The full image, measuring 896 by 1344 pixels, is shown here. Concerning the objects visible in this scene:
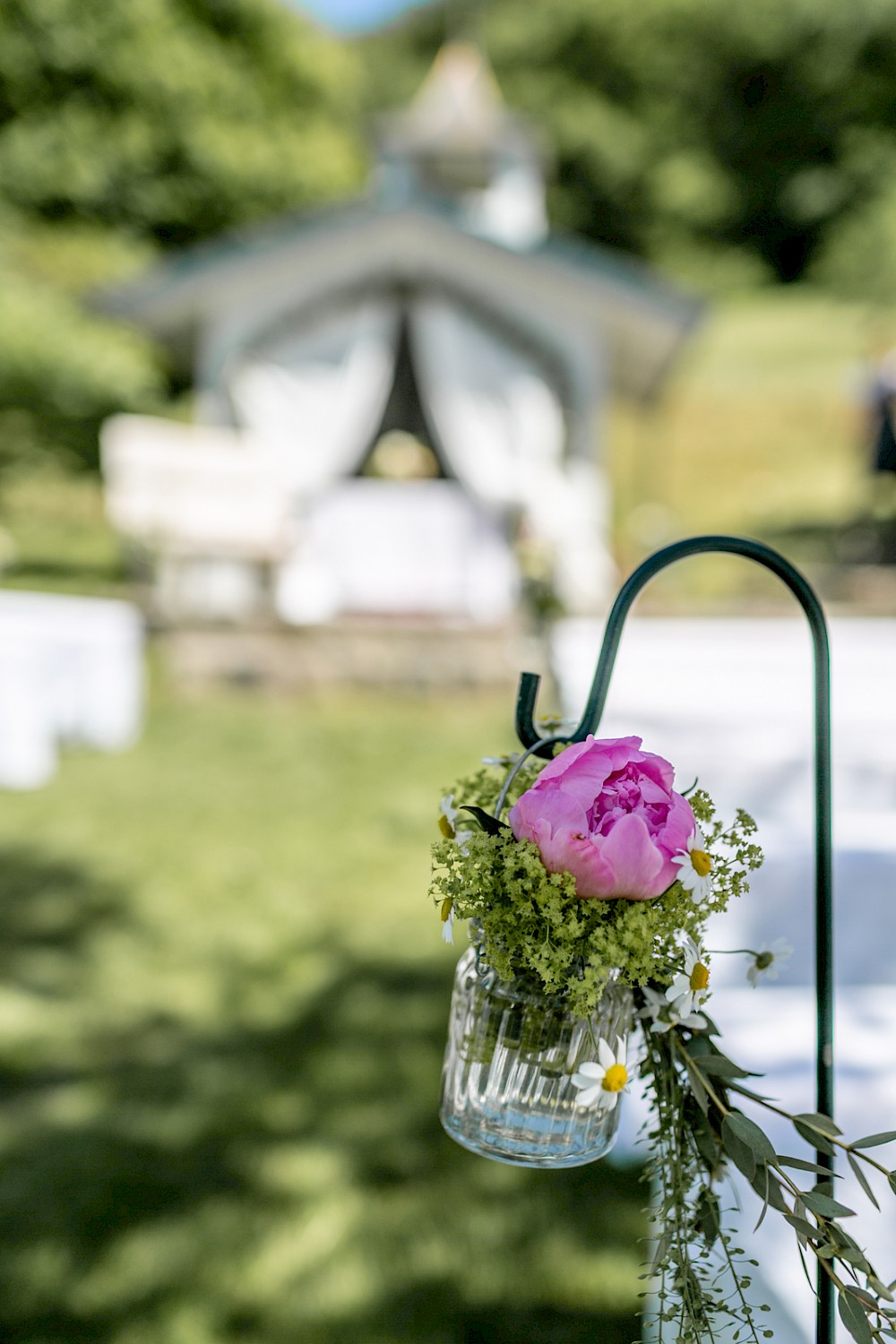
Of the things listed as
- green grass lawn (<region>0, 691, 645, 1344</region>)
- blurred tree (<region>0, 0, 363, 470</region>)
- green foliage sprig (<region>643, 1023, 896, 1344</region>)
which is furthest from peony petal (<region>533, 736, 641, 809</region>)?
blurred tree (<region>0, 0, 363, 470</region>)

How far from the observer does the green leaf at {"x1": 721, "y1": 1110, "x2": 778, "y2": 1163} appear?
2.60ft

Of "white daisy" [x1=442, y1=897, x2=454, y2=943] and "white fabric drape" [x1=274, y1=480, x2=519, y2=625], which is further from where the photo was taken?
"white fabric drape" [x1=274, y1=480, x2=519, y2=625]

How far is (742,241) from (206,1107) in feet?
111

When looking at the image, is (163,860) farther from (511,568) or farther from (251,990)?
(511,568)

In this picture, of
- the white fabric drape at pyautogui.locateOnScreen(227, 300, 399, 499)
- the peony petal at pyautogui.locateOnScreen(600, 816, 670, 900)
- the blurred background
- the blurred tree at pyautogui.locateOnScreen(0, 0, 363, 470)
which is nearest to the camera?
the peony petal at pyautogui.locateOnScreen(600, 816, 670, 900)

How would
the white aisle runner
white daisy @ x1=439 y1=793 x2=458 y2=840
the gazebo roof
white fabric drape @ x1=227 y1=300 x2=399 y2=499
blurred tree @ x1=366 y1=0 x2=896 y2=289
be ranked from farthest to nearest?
blurred tree @ x1=366 y1=0 x2=896 y2=289, white fabric drape @ x1=227 y1=300 x2=399 y2=499, the gazebo roof, the white aisle runner, white daisy @ x1=439 y1=793 x2=458 y2=840

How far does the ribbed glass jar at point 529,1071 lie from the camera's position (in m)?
0.83

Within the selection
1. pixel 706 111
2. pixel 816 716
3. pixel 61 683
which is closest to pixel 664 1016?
pixel 816 716

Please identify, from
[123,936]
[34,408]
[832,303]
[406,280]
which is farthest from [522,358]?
[832,303]

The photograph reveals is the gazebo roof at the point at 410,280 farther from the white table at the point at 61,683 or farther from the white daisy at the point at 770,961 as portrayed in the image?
the white daisy at the point at 770,961

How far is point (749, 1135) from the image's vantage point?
2.62 feet

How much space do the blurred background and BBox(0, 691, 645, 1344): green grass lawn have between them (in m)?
0.01

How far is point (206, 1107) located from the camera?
273 centimetres

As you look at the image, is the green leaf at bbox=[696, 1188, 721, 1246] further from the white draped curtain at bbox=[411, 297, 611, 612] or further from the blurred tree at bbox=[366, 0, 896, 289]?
the blurred tree at bbox=[366, 0, 896, 289]
